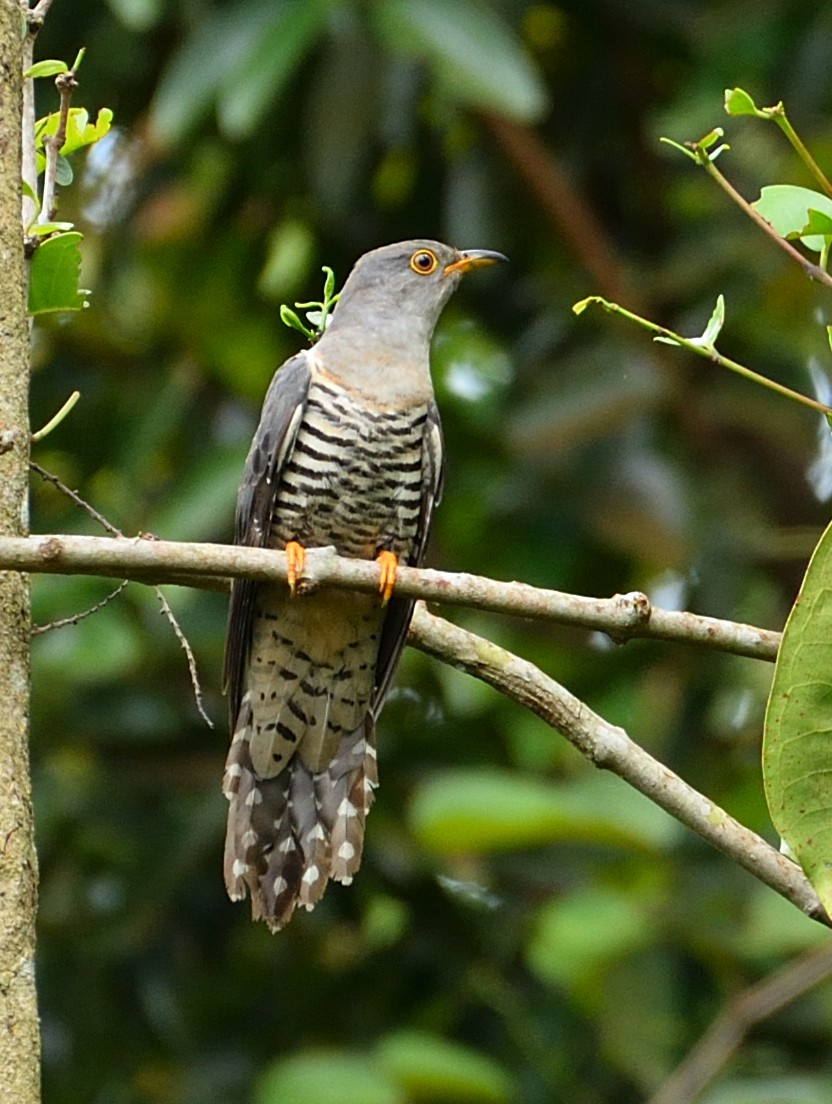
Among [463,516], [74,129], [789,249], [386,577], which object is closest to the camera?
[789,249]

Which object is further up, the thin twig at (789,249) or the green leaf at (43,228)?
the thin twig at (789,249)

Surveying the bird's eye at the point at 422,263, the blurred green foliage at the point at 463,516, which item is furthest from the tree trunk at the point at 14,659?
the blurred green foliage at the point at 463,516

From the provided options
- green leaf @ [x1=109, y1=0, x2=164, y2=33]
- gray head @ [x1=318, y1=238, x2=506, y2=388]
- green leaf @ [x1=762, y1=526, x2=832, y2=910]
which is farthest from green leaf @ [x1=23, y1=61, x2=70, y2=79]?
green leaf @ [x1=109, y1=0, x2=164, y2=33]

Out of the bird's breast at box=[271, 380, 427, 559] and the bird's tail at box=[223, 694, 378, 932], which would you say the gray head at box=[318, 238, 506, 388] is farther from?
the bird's tail at box=[223, 694, 378, 932]

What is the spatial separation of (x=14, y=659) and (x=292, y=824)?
154cm

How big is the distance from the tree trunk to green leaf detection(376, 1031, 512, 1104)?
103 inches

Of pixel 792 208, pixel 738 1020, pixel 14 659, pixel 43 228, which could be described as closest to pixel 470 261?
pixel 738 1020

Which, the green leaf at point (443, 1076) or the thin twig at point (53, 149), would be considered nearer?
the thin twig at point (53, 149)

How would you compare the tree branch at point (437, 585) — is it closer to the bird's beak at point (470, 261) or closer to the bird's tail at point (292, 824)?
the bird's tail at point (292, 824)

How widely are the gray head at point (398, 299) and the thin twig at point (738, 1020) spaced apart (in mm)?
1685

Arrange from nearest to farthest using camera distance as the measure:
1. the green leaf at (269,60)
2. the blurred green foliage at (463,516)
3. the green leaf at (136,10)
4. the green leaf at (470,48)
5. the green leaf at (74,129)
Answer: the green leaf at (74,129), the green leaf at (136,10), the green leaf at (470,48), the green leaf at (269,60), the blurred green foliage at (463,516)

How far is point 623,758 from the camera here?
2.45 metres

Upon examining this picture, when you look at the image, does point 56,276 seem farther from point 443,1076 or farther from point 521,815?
point 443,1076

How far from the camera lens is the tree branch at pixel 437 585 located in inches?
88.2
